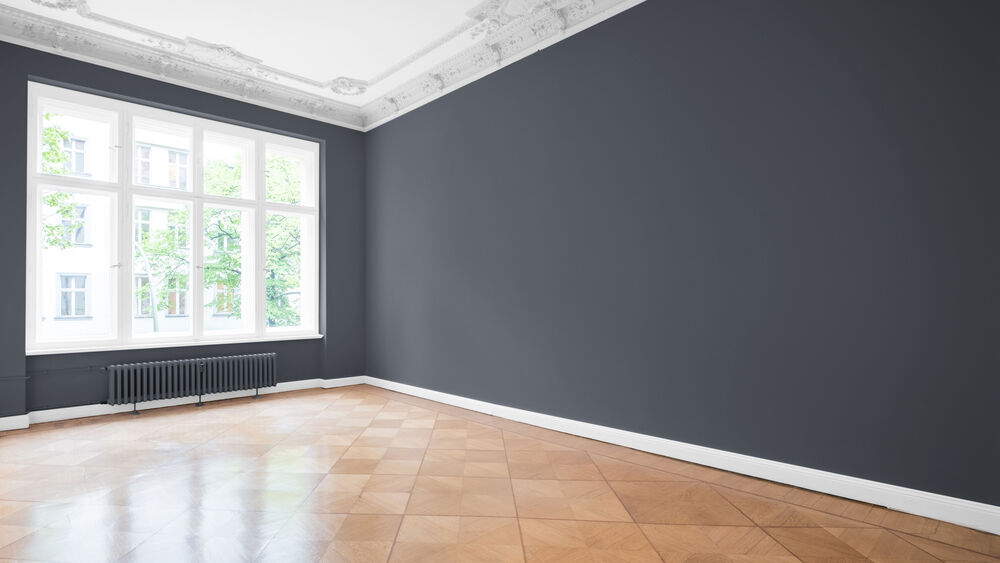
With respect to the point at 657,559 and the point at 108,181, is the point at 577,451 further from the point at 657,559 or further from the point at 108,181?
the point at 108,181

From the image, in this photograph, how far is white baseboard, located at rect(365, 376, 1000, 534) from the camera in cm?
254

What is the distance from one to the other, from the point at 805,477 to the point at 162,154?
640 cm

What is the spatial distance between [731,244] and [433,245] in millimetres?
3241

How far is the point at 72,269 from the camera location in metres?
4.93

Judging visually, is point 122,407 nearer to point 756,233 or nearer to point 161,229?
point 161,229

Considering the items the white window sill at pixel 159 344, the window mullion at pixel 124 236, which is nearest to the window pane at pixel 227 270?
the white window sill at pixel 159 344

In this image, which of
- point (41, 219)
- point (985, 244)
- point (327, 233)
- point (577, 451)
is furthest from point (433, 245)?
point (985, 244)

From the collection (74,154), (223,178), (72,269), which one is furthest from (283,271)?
(74,154)

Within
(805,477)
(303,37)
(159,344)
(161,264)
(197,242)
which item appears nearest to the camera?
(805,477)

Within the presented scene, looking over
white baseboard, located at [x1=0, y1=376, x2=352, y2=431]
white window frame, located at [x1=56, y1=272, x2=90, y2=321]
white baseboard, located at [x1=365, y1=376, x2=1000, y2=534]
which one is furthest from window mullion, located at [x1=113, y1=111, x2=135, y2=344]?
white baseboard, located at [x1=365, y1=376, x2=1000, y2=534]

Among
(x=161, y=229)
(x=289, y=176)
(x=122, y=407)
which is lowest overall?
(x=122, y=407)

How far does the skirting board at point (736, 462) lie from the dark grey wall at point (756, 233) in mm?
65

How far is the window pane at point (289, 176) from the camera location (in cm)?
629

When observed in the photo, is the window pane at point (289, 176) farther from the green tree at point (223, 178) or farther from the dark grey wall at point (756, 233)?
the dark grey wall at point (756, 233)
